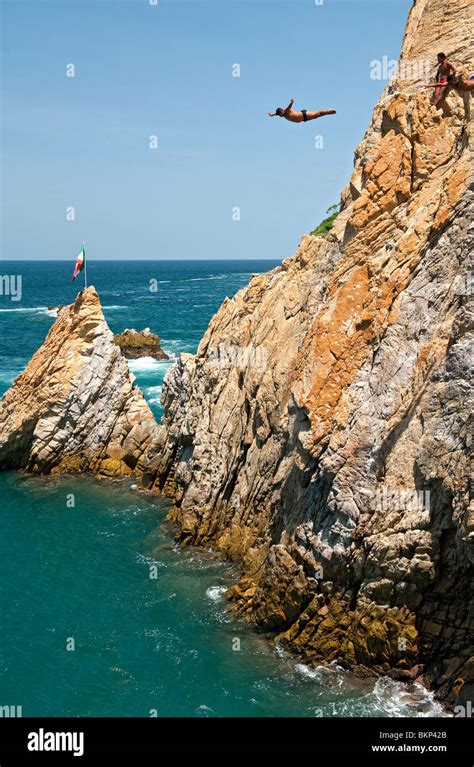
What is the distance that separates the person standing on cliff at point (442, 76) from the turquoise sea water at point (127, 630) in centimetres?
1936

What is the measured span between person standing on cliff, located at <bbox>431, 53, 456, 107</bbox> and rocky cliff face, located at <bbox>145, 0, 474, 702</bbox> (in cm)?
68

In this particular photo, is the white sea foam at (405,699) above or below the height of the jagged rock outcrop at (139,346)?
below

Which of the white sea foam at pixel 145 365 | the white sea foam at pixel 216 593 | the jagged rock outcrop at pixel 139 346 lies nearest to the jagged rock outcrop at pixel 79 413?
the white sea foam at pixel 216 593

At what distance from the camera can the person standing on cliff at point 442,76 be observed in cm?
2197

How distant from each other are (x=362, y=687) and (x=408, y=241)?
14.5 meters

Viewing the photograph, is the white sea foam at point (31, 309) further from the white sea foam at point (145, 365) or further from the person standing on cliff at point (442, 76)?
the person standing on cliff at point (442, 76)

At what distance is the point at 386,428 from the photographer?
70.8 ft

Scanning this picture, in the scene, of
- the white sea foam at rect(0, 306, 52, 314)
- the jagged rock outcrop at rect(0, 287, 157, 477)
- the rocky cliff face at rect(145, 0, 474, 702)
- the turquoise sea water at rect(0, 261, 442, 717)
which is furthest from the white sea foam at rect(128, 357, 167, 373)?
the white sea foam at rect(0, 306, 52, 314)

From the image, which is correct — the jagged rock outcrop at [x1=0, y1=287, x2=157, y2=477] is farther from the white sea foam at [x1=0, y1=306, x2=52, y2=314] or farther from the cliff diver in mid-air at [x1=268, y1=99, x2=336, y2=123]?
the white sea foam at [x1=0, y1=306, x2=52, y2=314]

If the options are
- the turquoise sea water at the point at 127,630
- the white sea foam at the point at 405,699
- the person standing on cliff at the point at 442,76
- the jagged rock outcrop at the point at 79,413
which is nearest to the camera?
the white sea foam at the point at 405,699

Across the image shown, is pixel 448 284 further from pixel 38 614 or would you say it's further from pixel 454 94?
pixel 38 614

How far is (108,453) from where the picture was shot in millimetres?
40500

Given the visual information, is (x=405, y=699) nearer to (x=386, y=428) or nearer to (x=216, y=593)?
(x=386, y=428)

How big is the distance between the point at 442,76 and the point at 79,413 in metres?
27.2
